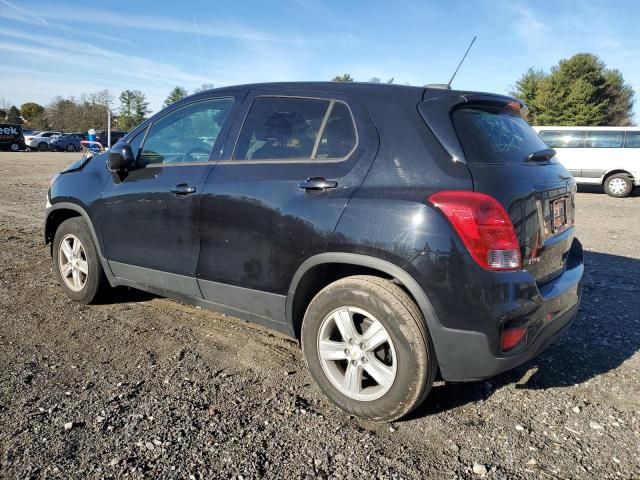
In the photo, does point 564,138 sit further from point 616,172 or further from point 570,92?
point 570,92

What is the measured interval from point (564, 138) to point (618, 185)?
2128mm

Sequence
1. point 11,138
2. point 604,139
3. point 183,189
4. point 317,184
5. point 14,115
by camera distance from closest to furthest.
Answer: point 317,184 < point 183,189 < point 604,139 < point 11,138 < point 14,115

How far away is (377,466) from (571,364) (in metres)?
1.83

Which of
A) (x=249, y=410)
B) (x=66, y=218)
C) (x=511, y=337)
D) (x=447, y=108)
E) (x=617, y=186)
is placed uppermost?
(x=447, y=108)

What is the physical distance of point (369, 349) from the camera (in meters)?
2.60

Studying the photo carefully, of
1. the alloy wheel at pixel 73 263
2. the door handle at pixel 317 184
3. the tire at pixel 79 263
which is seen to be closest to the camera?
the door handle at pixel 317 184

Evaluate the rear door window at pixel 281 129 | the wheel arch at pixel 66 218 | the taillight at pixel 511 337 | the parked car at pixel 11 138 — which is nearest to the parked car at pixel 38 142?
the parked car at pixel 11 138

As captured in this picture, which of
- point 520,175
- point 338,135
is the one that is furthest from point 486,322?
point 338,135

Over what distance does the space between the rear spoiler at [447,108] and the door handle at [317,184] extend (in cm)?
60

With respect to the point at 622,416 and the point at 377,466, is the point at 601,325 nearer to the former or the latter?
the point at 622,416


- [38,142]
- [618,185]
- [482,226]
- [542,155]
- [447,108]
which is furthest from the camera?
[38,142]

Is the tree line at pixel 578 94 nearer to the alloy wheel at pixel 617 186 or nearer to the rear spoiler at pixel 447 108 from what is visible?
the alloy wheel at pixel 617 186

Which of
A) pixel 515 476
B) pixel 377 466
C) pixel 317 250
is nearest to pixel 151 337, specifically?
pixel 317 250

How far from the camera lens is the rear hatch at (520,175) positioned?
2381 millimetres
